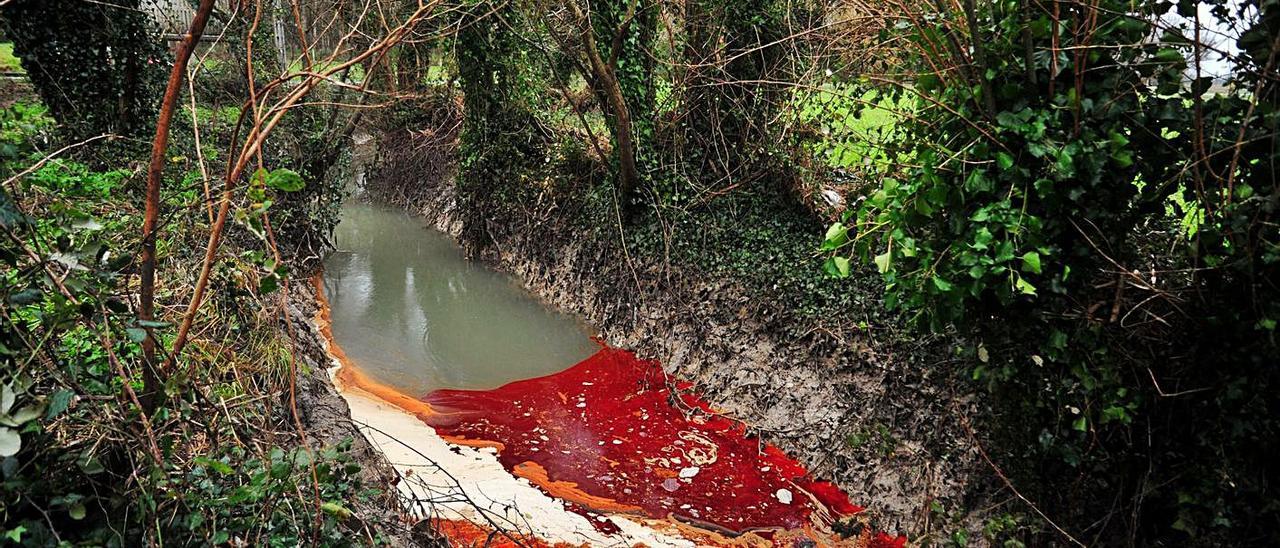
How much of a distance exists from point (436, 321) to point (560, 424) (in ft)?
10.9

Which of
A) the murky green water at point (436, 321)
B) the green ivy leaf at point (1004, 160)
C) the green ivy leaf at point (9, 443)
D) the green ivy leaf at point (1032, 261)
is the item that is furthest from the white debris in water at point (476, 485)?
the green ivy leaf at point (1004, 160)

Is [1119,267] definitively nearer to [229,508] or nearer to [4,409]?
[229,508]

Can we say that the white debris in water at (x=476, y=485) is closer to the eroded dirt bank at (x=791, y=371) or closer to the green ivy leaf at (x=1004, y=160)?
the eroded dirt bank at (x=791, y=371)

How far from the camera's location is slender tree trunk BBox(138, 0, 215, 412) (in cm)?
236

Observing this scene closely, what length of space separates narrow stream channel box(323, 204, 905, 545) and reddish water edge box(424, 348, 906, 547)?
15 millimetres

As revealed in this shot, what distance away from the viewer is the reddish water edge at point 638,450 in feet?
19.0

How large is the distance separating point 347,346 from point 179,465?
5.98m

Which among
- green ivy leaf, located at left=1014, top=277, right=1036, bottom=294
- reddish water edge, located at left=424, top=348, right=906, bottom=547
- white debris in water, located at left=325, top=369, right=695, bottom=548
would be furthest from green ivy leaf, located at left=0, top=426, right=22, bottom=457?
green ivy leaf, located at left=1014, top=277, right=1036, bottom=294

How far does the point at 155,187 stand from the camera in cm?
252

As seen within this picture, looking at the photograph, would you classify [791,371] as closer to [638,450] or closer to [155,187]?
[638,450]

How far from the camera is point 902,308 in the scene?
20.1 feet

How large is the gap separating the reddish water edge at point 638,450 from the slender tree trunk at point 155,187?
11.9 feet

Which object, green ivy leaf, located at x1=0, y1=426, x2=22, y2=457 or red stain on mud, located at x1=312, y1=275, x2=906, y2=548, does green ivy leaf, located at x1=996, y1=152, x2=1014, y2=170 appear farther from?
green ivy leaf, located at x1=0, y1=426, x2=22, y2=457

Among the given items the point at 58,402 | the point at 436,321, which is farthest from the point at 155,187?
the point at 436,321
